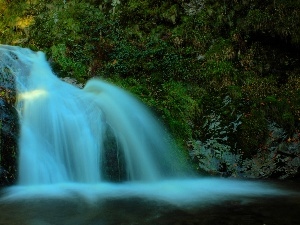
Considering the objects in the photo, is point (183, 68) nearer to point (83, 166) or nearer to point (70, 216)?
point (83, 166)

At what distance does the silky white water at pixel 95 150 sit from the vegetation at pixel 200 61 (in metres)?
0.80

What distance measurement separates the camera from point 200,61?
36.6 ft

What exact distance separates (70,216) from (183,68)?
7.10 m

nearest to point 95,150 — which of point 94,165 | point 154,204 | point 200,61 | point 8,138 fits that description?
point 94,165

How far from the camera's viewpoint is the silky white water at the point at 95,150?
6.85 meters

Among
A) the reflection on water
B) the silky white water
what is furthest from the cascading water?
the reflection on water

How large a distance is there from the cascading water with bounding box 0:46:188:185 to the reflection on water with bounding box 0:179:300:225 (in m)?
0.52

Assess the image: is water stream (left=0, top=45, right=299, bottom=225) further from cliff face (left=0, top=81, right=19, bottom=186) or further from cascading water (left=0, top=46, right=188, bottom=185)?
cliff face (left=0, top=81, right=19, bottom=186)

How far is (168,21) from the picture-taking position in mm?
12711

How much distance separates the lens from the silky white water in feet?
22.5

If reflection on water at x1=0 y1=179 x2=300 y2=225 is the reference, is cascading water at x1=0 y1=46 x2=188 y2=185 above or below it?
above

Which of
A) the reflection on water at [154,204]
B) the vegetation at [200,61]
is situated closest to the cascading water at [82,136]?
the reflection on water at [154,204]

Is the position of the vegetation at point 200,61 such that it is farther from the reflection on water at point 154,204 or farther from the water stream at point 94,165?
the reflection on water at point 154,204

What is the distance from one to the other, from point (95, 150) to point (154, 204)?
2.65 meters
